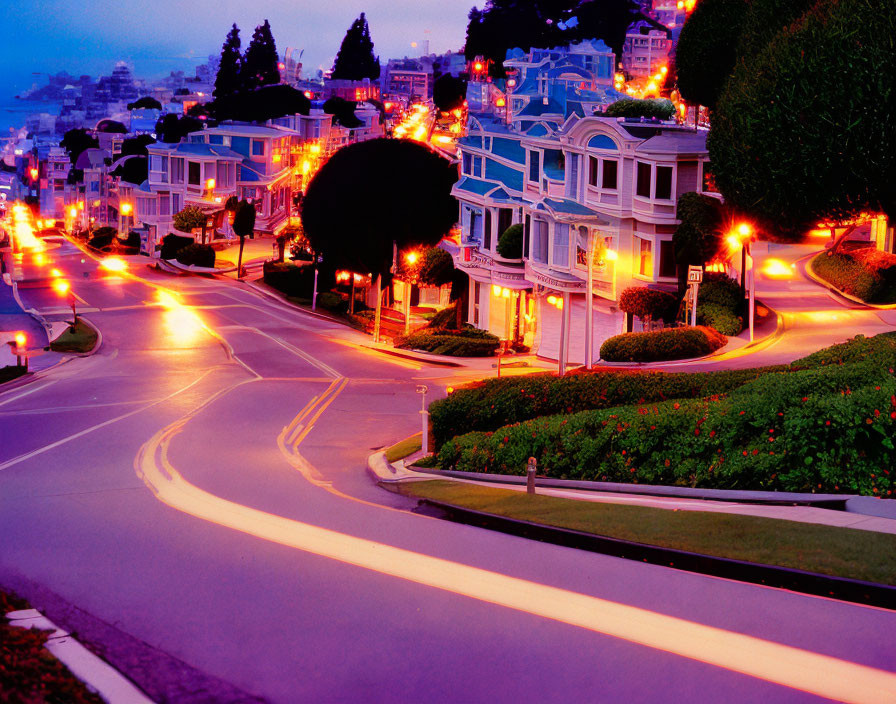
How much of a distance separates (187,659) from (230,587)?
2092 mm

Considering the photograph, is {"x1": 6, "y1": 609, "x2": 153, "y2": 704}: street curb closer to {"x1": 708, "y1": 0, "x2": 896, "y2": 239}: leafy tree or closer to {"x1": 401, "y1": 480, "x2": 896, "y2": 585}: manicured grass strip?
{"x1": 401, "y1": 480, "x2": 896, "y2": 585}: manicured grass strip

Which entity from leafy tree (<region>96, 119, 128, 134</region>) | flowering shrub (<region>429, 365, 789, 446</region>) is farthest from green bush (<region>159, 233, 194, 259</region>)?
leafy tree (<region>96, 119, 128, 134</region>)

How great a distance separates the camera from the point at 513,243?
5181cm

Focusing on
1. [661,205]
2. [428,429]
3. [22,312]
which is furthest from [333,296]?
[428,429]

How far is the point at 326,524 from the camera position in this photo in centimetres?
1616

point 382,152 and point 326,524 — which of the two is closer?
point 326,524

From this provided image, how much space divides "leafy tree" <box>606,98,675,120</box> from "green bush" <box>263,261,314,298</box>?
27390mm

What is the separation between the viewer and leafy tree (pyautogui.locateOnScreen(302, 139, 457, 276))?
206ft

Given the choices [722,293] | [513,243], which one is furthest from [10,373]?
[722,293]

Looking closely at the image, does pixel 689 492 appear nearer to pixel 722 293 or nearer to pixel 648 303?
pixel 722 293

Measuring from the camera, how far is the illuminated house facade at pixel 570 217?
4150 centimetres

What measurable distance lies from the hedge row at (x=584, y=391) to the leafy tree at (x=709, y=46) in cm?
1527

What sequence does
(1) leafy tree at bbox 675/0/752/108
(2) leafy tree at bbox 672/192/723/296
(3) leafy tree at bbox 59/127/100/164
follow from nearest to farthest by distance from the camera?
1. (1) leafy tree at bbox 675/0/752/108
2. (2) leafy tree at bbox 672/192/723/296
3. (3) leafy tree at bbox 59/127/100/164

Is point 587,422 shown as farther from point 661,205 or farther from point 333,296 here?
point 333,296
